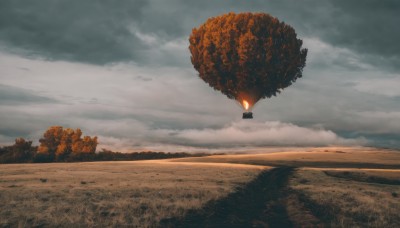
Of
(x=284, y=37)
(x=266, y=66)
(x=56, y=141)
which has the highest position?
(x=284, y=37)

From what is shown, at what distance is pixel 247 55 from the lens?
73.6 meters

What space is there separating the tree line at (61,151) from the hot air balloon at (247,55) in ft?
Result: 133

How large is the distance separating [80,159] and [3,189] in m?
90.5

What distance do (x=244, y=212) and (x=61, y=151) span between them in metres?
106

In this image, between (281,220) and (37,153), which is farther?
(37,153)

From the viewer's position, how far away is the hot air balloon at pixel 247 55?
74.8 metres

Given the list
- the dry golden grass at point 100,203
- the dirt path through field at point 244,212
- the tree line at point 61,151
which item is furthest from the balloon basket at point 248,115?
the dry golden grass at point 100,203

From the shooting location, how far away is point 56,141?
122 metres

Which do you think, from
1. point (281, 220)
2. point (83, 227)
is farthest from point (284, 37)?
point (83, 227)

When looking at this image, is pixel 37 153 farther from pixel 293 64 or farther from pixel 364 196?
pixel 364 196

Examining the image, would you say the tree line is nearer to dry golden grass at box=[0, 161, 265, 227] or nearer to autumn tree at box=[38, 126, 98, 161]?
autumn tree at box=[38, 126, 98, 161]

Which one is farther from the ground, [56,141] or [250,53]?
[250,53]

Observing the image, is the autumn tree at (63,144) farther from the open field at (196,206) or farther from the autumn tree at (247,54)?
the open field at (196,206)

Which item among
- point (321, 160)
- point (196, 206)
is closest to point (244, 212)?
point (196, 206)
